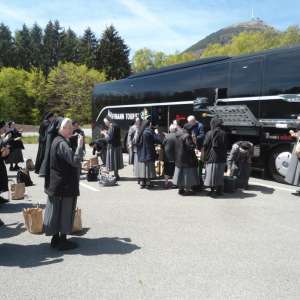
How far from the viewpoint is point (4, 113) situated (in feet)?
176

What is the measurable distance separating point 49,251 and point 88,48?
245 ft

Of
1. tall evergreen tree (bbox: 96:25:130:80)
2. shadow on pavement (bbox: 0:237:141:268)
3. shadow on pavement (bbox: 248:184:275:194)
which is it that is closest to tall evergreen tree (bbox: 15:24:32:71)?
tall evergreen tree (bbox: 96:25:130:80)

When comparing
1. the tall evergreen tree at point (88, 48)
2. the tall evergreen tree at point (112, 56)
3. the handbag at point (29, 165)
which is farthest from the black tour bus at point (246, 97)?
the tall evergreen tree at point (88, 48)

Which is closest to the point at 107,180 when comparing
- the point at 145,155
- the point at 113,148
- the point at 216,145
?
the point at 113,148

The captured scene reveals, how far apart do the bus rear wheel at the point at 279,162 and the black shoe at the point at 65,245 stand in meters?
6.62

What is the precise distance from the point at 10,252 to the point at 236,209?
13.6ft

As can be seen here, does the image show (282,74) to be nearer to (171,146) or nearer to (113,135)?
(171,146)

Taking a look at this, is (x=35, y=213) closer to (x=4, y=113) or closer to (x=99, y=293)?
(x=99, y=293)

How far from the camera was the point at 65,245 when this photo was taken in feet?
18.3

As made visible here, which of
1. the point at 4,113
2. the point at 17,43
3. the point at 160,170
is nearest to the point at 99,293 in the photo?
the point at 160,170

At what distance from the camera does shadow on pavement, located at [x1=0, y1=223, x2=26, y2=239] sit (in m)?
6.23

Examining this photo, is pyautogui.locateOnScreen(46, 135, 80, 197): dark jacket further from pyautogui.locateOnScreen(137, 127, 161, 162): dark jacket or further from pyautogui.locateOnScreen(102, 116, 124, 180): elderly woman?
pyautogui.locateOnScreen(102, 116, 124, 180): elderly woman

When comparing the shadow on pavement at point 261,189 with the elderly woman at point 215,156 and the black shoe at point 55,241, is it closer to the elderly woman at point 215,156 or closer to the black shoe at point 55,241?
the elderly woman at point 215,156

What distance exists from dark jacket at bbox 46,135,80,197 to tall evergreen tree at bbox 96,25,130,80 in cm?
6456
